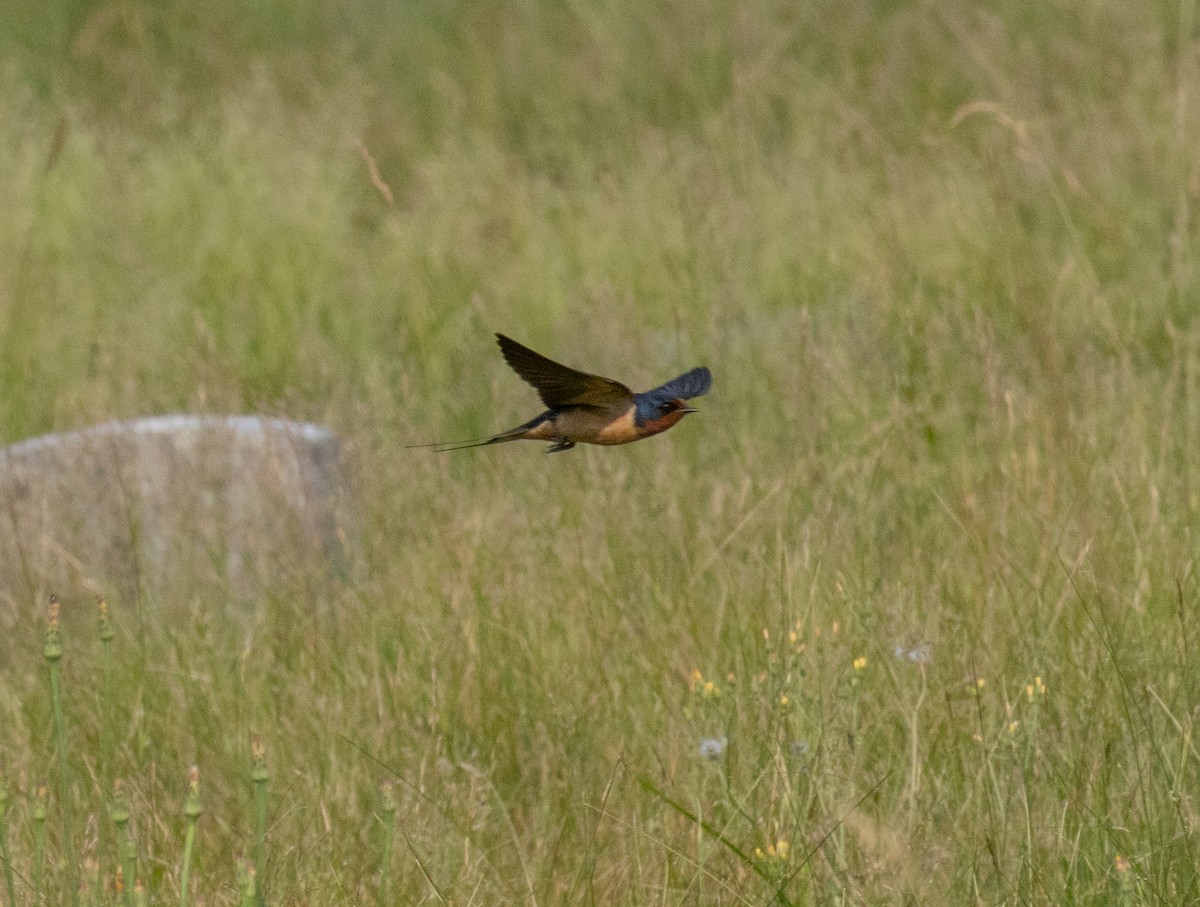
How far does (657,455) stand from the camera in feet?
11.8

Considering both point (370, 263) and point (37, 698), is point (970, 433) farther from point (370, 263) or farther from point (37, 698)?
point (370, 263)

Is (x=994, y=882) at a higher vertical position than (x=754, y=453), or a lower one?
lower

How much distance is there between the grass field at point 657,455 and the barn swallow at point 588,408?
1.25 ft

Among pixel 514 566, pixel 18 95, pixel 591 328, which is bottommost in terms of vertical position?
pixel 514 566

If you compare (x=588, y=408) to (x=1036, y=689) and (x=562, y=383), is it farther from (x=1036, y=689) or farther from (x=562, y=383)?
(x=1036, y=689)

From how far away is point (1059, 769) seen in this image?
7.55ft

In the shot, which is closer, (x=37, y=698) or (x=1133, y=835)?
(x=1133, y=835)

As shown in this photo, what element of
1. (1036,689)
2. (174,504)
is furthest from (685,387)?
(174,504)

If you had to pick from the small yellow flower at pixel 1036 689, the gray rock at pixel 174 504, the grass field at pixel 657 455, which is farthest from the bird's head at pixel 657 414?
the gray rock at pixel 174 504

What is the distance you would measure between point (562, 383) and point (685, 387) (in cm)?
43

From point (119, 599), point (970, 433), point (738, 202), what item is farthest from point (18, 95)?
point (970, 433)

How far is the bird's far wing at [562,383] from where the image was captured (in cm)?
162

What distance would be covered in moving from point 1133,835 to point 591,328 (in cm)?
240

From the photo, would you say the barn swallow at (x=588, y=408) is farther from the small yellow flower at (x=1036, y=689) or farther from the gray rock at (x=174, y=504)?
the gray rock at (x=174, y=504)
